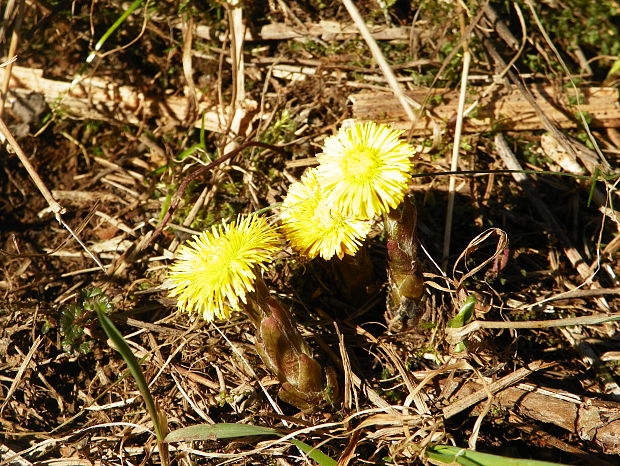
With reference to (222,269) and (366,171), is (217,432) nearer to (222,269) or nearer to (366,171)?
(222,269)

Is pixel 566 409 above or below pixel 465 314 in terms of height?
below

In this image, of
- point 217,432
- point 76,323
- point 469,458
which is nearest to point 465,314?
point 469,458

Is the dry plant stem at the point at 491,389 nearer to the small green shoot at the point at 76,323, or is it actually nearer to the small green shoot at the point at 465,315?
Answer: the small green shoot at the point at 465,315

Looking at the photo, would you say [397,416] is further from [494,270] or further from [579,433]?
[494,270]

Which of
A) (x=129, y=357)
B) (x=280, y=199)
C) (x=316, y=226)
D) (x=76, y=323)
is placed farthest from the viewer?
(x=280, y=199)

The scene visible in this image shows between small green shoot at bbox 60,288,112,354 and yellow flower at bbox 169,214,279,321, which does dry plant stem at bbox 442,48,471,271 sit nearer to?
yellow flower at bbox 169,214,279,321

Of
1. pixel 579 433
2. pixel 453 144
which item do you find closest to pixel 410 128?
pixel 453 144
